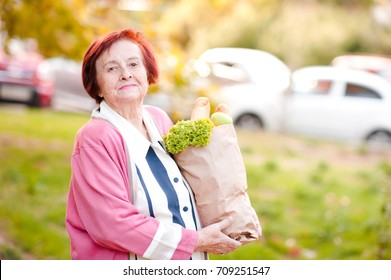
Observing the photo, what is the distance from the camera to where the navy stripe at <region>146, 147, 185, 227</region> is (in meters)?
2.29

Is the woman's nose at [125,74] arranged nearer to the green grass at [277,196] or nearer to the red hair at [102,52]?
the red hair at [102,52]

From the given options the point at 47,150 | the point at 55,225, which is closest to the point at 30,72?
the point at 47,150

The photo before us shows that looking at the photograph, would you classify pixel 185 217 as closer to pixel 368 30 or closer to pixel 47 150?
pixel 47 150

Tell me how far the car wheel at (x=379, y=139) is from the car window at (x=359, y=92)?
0.77 meters

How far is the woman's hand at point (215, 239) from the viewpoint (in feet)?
7.59

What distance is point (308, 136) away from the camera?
42.0ft

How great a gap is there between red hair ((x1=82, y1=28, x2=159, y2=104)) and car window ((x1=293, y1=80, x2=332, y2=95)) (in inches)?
428

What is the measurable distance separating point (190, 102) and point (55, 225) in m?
2.10

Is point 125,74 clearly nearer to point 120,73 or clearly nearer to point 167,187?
point 120,73

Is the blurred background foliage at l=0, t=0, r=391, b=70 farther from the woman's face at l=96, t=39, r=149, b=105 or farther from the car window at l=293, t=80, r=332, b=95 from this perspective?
the woman's face at l=96, t=39, r=149, b=105

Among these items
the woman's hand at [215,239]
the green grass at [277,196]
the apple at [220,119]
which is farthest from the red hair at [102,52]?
the green grass at [277,196]

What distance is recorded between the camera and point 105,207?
7.11 feet

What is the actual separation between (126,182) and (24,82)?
1146 centimetres

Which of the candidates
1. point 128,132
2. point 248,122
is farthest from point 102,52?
point 248,122
